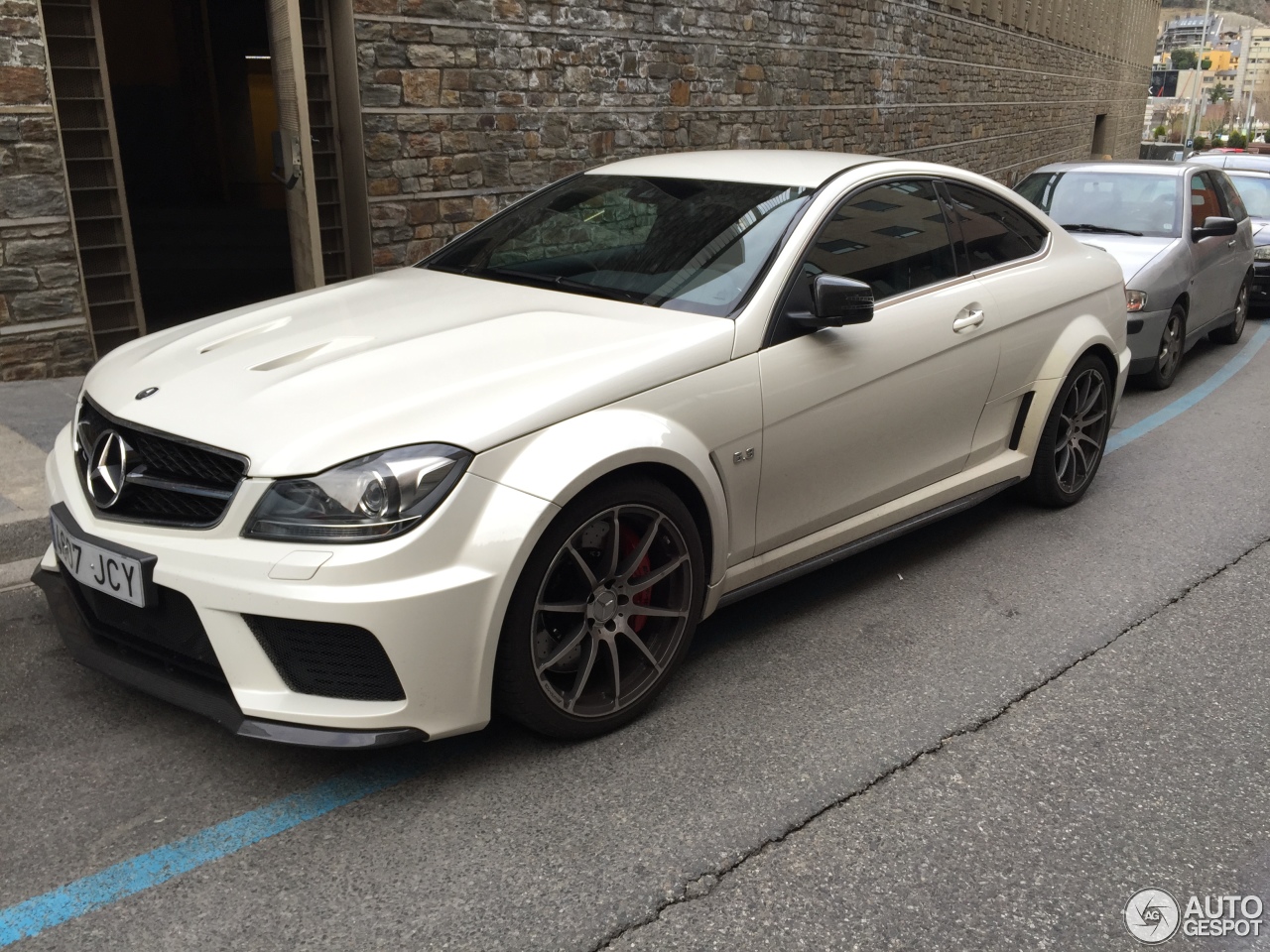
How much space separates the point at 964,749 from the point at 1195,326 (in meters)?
6.78

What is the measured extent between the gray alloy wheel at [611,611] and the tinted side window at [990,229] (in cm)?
212

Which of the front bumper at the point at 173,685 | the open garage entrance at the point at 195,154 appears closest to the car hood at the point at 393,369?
the front bumper at the point at 173,685

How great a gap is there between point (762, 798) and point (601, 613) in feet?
2.20

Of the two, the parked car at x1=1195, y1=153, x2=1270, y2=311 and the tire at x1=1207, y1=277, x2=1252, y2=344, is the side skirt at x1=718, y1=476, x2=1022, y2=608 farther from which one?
the parked car at x1=1195, y1=153, x2=1270, y2=311

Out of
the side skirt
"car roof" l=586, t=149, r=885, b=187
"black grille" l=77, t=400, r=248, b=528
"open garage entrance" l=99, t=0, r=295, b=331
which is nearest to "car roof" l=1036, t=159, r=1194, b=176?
the side skirt

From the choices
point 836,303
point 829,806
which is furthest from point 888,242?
point 829,806

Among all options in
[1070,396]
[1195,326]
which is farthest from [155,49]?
[1070,396]

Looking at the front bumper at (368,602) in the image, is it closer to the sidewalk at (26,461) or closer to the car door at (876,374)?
the car door at (876,374)

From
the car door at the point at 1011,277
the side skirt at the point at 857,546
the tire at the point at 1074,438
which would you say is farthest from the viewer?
the tire at the point at 1074,438

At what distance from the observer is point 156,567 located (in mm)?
2920

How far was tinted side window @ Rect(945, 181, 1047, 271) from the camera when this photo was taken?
4.77m

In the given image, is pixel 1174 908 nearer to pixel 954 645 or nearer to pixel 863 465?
pixel 954 645

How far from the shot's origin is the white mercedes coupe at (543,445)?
2842 mm

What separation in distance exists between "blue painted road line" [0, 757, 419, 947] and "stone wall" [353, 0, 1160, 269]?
692cm
